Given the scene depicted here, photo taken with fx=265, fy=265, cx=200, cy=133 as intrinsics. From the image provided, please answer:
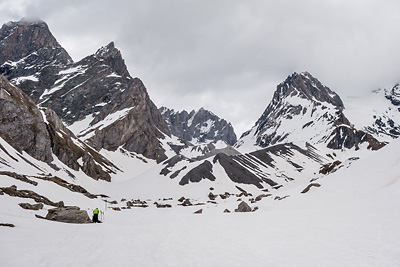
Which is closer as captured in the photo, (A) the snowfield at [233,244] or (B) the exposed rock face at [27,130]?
(A) the snowfield at [233,244]

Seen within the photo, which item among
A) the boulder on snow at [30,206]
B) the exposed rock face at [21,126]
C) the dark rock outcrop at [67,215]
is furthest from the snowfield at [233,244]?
the exposed rock face at [21,126]

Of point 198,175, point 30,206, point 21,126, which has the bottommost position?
point 30,206

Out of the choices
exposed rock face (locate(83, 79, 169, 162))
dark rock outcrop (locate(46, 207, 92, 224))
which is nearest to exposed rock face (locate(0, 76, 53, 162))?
dark rock outcrop (locate(46, 207, 92, 224))

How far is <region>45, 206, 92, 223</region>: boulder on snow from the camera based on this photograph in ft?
72.1

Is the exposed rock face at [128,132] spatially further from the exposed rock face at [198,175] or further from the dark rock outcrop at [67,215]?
the dark rock outcrop at [67,215]

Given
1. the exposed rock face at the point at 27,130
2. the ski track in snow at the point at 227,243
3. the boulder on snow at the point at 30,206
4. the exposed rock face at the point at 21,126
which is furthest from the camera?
the exposed rock face at the point at 27,130

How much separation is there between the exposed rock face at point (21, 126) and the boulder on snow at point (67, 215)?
197 ft

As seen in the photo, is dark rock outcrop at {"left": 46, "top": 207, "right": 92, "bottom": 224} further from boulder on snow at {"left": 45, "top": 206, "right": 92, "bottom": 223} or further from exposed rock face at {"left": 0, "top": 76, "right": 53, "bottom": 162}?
exposed rock face at {"left": 0, "top": 76, "right": 53, "bottom": 162}

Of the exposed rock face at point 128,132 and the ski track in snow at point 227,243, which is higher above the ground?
the exposed rock face at point 128,132

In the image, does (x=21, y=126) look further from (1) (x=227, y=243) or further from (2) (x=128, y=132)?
(2) (x=128, y=132)

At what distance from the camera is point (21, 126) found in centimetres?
7794

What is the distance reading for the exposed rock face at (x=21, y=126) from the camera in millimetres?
74438

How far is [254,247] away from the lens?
14234 mm

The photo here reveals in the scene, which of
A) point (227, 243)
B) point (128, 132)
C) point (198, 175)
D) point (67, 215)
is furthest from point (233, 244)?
point (128, 132)
